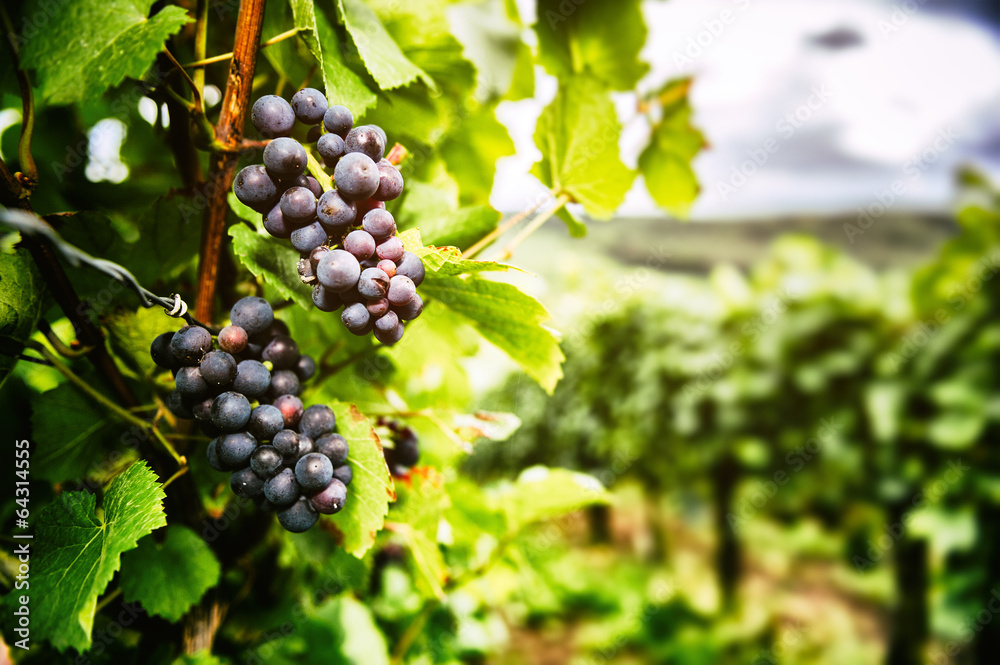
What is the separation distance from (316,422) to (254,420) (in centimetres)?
5

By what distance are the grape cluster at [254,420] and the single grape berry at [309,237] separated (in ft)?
0.28

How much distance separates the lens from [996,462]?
156 cm

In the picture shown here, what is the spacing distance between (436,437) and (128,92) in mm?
654

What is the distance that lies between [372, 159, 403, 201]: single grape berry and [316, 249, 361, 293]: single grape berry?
0.06 m

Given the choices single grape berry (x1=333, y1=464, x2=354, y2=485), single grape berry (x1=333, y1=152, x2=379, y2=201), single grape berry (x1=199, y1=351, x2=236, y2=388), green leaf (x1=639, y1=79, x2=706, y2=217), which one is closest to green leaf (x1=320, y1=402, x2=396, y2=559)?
single grape berry (x1=333, y1=464, x2=354, y2=485)

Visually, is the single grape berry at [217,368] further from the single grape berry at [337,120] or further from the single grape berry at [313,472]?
the single grape berry at [337,120]

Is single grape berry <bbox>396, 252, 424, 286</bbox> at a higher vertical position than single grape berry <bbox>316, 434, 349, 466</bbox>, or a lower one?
higher

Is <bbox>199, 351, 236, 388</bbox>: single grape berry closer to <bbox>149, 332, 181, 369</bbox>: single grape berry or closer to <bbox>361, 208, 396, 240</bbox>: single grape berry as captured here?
<bbox>149, 332, 181, 369</bbox>: single grape berry

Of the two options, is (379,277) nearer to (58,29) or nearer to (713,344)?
(58,29)

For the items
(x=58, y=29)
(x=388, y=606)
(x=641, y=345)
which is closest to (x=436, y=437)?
(x=388, y=606)

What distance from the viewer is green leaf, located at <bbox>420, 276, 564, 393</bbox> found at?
0.50 m

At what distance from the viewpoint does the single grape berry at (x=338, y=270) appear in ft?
1.32

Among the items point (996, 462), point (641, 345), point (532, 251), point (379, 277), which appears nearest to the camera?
point (379, 277)

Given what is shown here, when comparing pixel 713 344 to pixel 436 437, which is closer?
pixel 436 437
